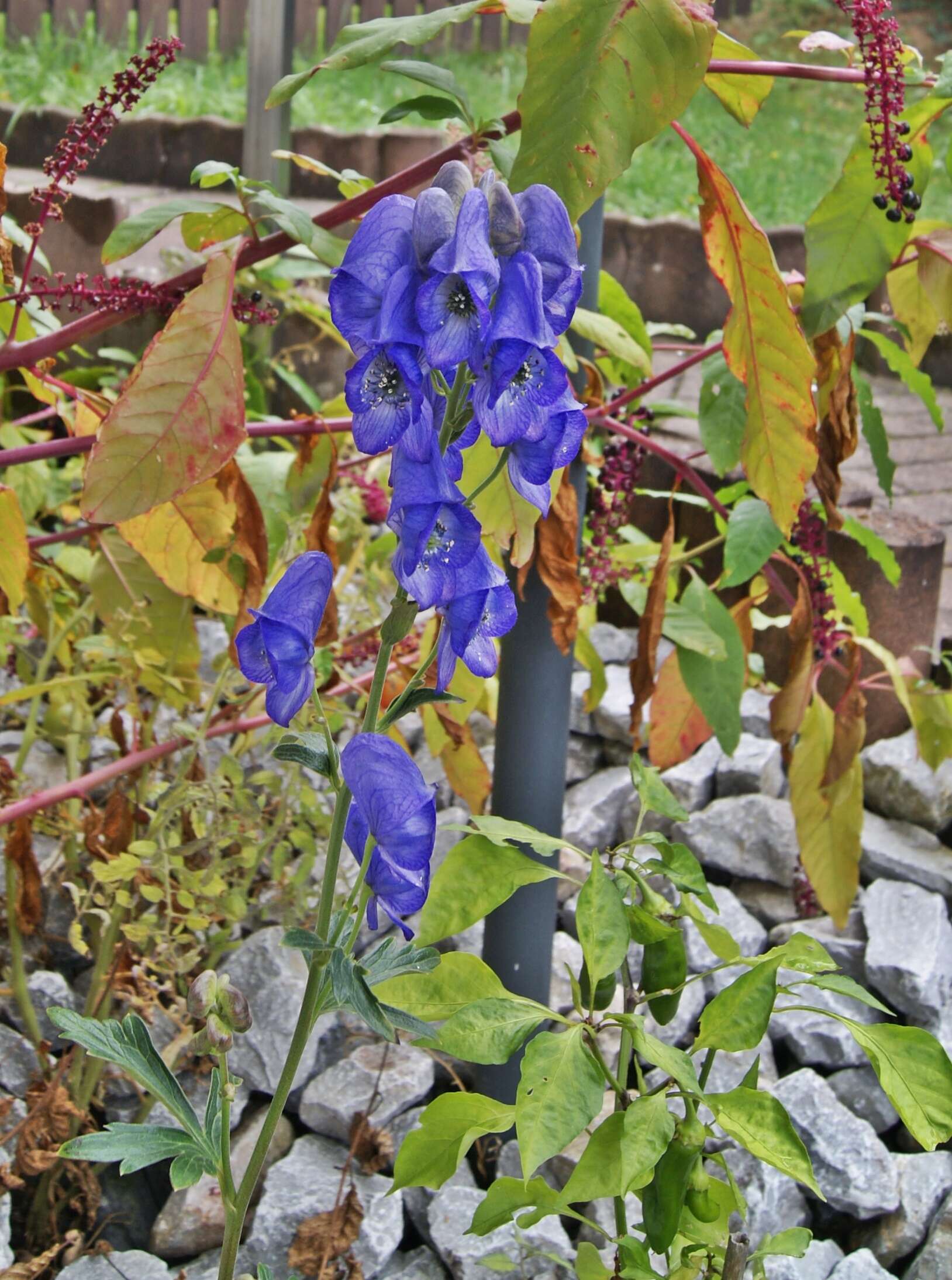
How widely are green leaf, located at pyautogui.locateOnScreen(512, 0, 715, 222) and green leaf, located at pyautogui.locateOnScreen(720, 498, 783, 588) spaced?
662mm

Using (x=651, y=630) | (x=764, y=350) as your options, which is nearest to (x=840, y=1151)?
(x=651, y=630)

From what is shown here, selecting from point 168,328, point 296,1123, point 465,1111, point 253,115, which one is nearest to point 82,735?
point 296,1123

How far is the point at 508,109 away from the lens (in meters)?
Result: 5.45

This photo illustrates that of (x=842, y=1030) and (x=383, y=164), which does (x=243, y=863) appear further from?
(x=383, y=164)

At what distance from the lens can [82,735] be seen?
1826 mm

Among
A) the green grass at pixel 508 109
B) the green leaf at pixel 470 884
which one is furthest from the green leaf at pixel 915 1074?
the green grass at pixel 508 109

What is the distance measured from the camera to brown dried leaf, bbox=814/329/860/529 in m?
1.52

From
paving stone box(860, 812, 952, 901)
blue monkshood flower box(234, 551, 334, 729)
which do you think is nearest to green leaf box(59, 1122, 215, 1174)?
blue monkshood flower box(234, 551, 334, 729)

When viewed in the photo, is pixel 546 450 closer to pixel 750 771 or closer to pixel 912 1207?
pixel 912 1207

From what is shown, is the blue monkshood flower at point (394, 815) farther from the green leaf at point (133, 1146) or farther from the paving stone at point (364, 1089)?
the paving stone at point (364, 1089)

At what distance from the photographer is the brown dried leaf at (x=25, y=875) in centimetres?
154

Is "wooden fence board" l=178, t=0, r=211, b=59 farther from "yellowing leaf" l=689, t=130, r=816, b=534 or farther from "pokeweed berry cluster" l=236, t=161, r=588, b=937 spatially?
"pokeweed berry cluster" l=236, t=161, r=588, b=937

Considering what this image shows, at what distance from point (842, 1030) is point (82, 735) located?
110cm

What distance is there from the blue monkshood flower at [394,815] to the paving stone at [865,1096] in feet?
3.69
